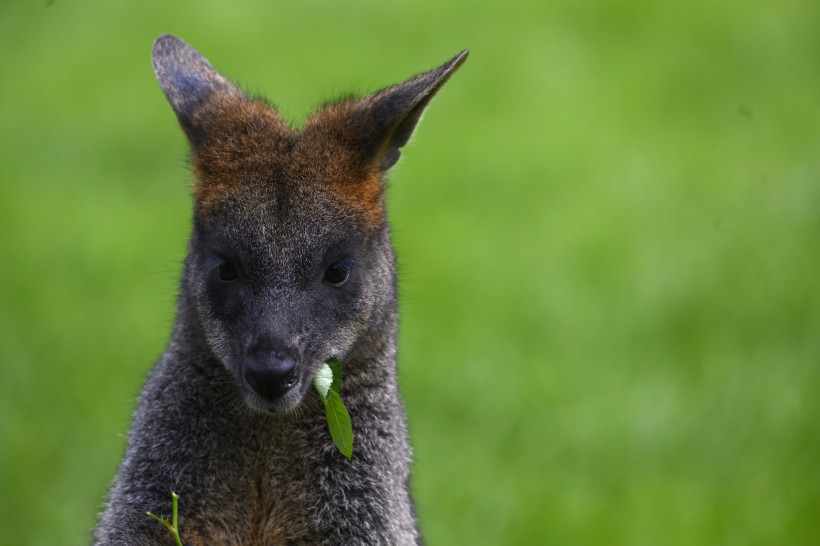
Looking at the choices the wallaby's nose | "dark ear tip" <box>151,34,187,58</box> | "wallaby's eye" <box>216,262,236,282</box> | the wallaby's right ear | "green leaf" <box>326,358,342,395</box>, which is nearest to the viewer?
the wallaby's nose

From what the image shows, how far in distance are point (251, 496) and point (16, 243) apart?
23.7ft

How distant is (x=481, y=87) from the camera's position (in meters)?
15.9

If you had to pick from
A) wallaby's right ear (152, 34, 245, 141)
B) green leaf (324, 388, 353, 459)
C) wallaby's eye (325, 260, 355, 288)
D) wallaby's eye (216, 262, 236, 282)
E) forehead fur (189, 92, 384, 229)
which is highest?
wallaby's right ear (152, 34, 245, 141)

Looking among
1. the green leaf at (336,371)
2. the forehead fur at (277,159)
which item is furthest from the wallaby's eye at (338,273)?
the green leaf at (336,371)

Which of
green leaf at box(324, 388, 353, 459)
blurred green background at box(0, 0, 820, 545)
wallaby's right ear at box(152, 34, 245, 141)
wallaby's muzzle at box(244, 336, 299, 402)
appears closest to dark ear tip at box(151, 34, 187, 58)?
wallaby's right ear at box(152, 34, 245, 141)

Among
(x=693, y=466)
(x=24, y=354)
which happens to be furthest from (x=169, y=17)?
(x=693, y=466)

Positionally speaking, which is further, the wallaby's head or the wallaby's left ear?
the wallaby's left ear

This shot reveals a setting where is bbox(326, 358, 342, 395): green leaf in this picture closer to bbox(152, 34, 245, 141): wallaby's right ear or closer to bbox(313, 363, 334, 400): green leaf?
bbox(313, 363, 334, 400): green leaf

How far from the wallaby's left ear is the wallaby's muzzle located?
1.08 m

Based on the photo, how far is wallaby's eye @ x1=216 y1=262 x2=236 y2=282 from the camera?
6.00m

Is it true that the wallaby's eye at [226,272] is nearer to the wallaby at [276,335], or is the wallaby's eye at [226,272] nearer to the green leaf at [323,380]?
the wallaby at [276,335]

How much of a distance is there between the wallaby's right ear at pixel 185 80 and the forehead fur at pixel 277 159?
64 mm

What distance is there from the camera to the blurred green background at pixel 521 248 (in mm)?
9898

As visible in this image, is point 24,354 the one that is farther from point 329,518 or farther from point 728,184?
point 728,184
